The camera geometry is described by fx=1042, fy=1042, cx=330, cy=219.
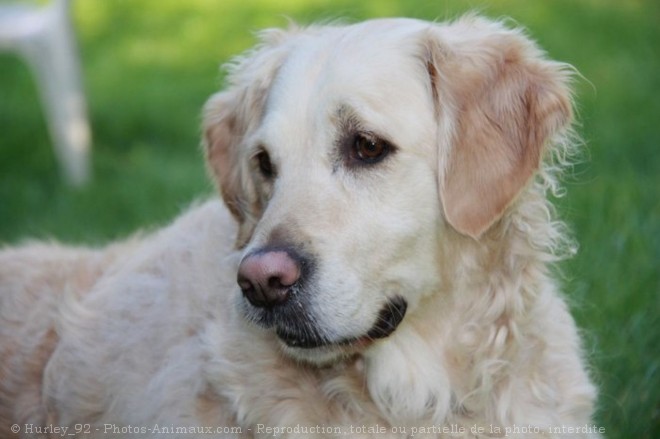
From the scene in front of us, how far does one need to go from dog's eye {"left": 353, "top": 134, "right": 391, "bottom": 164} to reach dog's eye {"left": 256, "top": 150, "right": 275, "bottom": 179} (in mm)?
354

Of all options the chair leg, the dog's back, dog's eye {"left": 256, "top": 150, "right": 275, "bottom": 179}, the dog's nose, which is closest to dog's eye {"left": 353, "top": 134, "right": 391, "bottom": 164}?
dog's eye {"left": 256, "top": 150, "right": 275, "bottom": 179}

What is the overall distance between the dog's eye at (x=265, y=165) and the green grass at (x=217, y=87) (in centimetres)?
102

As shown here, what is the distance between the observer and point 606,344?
4.94 m

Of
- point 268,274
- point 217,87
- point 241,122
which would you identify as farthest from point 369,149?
point 217,87

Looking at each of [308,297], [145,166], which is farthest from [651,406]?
[145,166]

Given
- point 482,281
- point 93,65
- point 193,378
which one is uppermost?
point 482,281

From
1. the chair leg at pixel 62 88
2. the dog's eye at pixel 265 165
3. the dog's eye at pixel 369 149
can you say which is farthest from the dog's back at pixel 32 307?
the chair leg at pixel 62 88

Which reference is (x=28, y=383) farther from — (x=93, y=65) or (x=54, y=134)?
(x=93, y=65)

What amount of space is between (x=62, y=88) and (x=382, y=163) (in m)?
6.45

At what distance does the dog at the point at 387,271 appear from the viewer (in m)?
3.37

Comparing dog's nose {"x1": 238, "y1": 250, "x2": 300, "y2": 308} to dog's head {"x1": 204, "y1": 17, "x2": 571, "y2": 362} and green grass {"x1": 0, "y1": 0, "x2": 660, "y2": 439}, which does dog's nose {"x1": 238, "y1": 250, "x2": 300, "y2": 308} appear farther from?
green grass {"x1": 0, "y1": 0, "x2": 660, "y2": 439}

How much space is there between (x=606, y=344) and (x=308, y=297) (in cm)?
218

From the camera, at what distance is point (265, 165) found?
3748 mm

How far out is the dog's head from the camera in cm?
331
